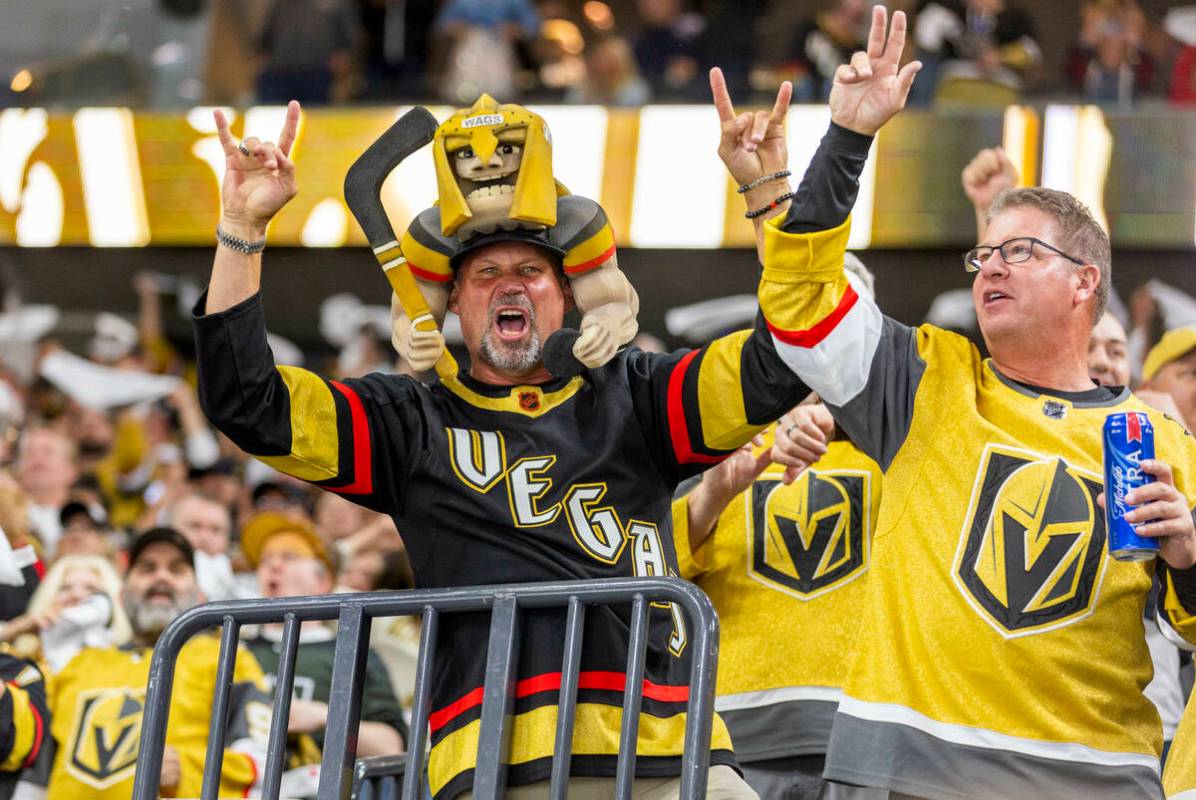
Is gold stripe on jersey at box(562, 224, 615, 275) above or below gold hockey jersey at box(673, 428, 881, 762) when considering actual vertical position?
above

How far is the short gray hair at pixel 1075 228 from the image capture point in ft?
11.7

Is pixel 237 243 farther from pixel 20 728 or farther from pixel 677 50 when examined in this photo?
pixel 677 50

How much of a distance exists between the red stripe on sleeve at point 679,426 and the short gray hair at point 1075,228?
2.72 ft

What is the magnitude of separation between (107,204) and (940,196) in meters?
5.69

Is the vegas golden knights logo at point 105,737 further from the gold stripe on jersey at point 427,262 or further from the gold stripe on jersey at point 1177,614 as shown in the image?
the gold stripe on jersey at point 1177,614

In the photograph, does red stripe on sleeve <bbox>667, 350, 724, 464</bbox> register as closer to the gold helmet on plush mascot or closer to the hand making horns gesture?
the gold helmet on plush mascot

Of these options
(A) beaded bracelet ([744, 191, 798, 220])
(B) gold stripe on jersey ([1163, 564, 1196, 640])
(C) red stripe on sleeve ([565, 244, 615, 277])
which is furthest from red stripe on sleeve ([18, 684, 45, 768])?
(B) gold stripe on jersey ([1163, 564, 1196, 640])

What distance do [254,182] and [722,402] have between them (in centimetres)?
101

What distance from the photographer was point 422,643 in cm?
302

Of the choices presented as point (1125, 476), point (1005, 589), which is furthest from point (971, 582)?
point (1125, 476)

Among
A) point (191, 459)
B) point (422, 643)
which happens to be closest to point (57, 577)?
point (422, 643)

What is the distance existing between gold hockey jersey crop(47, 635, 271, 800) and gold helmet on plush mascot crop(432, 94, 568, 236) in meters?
2.28

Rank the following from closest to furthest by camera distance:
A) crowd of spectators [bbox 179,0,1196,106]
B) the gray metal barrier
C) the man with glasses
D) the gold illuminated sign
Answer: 1. the gray metal barrier
2. the man with glasses
3. the gold illuminated sign
4. crowd of spectators [bbox 179,0,1196,106]

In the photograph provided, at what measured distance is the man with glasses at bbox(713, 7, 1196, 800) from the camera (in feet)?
10.5
